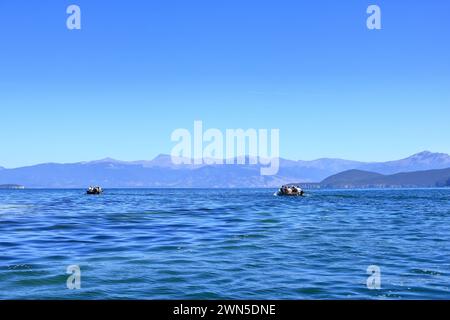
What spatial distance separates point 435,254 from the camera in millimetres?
24781

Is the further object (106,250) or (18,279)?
(106,250)

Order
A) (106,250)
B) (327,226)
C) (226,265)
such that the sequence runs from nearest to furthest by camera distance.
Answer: (226,265) → (106,250) → (327,226)
